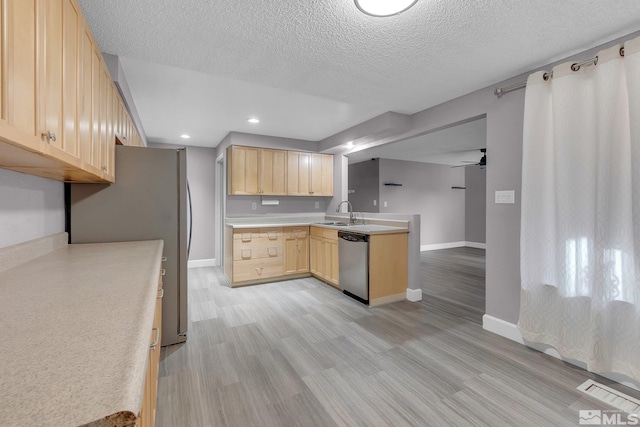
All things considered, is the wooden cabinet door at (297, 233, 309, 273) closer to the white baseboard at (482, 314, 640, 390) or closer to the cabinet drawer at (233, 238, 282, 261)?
the cabinet drawer at (233, 238, 282, 261)

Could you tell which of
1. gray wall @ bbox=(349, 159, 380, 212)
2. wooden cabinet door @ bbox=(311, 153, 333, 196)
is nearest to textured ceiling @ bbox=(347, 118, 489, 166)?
gray wall @ bbox=(349, 159, 380, 212)

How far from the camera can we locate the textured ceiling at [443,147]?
4398 millimetres

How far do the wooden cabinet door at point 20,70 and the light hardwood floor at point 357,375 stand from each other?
1547 millimetres

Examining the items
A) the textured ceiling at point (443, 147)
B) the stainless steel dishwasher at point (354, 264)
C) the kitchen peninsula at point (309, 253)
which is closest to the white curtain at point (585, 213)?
the kitchen peninsula at point (309, 253)

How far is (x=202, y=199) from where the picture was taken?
5.39m

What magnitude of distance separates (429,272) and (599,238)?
3.17m

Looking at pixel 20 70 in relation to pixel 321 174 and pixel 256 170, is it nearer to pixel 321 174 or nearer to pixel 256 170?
pixel 256 170

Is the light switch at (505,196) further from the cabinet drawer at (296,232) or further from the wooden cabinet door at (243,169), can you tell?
the wooden cabinet door at (243,169)

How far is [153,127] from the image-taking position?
13.5 feet

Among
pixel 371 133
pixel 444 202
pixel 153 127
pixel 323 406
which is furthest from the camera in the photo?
pixel 444 202

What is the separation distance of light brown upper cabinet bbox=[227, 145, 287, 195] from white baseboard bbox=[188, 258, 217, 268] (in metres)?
1.74

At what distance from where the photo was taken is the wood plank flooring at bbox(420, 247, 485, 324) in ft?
10.7

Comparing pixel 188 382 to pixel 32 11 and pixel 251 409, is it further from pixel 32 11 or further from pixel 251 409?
pixel 32 11

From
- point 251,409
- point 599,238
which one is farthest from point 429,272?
point 251,409
